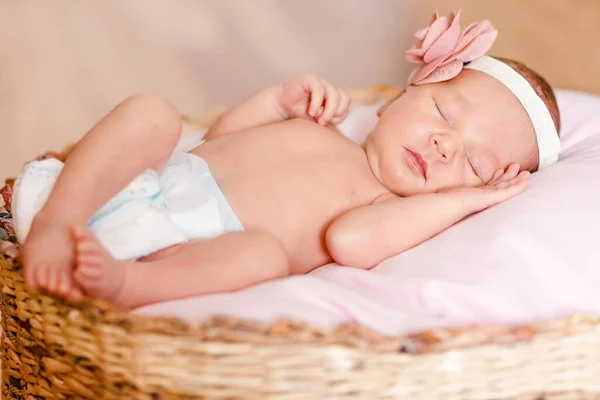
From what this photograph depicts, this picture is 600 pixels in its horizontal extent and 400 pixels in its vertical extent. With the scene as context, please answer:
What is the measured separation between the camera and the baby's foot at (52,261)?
916mm

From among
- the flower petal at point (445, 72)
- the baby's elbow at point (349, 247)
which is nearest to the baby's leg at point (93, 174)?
the baby's elbow at point (349, 247)

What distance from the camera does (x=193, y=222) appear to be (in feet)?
3.77

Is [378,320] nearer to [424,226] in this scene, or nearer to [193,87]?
[424,226]

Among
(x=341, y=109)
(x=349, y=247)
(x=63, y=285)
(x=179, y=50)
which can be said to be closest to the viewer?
(x=63, y=285)

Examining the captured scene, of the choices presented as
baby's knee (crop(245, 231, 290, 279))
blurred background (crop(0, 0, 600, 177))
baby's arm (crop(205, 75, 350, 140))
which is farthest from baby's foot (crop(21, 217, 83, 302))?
blurred background (crop(0, 0, 600, 177))

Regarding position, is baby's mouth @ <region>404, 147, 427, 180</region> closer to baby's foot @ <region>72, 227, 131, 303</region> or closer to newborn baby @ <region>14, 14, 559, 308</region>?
newborn baby @ <region>14, 14, 559, 308</region>

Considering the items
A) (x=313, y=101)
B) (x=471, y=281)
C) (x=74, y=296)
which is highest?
(x=313, y=101)

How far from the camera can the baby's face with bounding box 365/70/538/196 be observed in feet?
4.26

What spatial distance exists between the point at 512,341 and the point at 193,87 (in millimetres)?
1844

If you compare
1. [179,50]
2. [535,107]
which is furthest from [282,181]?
[179,50]

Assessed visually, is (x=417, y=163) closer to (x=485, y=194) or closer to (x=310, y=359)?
(x=485, y=194)

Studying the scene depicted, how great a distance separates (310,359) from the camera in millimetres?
811

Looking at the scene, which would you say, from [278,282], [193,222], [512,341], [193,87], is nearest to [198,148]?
[193,222]

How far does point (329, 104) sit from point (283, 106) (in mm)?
103
